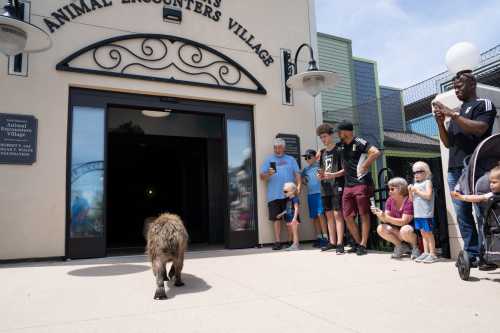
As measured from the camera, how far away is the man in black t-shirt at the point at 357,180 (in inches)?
207

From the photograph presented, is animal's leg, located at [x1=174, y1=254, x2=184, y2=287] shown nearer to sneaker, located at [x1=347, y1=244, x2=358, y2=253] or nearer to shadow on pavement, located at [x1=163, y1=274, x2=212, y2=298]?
shadow on pavement, located at [x1=163, y1=274, x2=212, y2=298]

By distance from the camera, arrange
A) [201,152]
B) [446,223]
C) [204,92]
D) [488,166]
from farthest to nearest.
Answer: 1. [201,152]
2. [204,92]
3. [446,223]
4. [488,166]

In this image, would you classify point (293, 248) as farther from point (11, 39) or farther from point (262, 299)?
point (11, 39)

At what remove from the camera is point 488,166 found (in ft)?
11.0

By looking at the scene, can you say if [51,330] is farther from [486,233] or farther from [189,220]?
[189,220]

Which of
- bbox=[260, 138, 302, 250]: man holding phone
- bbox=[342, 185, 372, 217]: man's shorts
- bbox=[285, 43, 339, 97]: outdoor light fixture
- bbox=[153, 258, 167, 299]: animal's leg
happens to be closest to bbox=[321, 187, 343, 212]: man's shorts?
bbox=[342, 185, 372, 217]: man's shorts

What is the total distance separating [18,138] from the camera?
5328 millimetres

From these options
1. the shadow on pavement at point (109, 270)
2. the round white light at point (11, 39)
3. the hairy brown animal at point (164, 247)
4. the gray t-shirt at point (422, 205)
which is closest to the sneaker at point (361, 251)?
the gray t-shirt at point (422, 205)

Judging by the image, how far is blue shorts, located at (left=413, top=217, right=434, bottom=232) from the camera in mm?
4402

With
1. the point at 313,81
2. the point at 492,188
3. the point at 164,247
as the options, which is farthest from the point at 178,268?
the point at 313,81

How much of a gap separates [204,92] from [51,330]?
197 inches

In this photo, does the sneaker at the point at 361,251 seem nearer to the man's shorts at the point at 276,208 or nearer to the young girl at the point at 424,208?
the young girl at the point at 424,208

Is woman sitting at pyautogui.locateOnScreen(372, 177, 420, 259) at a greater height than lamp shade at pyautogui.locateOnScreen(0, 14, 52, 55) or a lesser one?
lesser

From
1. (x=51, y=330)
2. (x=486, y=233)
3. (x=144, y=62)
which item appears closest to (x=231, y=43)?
(x=144, y=62)
